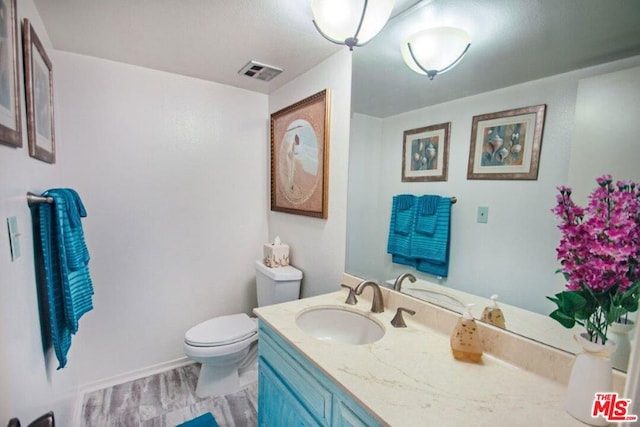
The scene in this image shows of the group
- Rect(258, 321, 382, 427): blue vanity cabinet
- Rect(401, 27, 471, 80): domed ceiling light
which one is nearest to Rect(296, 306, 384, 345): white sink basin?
Rect(258, 321, 382, 427): blue vanity cabinet

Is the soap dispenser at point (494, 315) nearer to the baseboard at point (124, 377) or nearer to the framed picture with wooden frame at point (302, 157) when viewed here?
the framed picture with wooden frame at point (302, 157)

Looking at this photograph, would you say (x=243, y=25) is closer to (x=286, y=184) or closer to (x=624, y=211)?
(x=286, y=184)

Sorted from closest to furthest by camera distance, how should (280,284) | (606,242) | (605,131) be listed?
(606,242) < (605,131) < (280,284)

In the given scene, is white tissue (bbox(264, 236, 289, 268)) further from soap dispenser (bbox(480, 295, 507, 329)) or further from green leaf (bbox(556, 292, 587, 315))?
green leaf (bbox(556, 292, 587, 315))

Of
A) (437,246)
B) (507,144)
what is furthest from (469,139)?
(437,246)

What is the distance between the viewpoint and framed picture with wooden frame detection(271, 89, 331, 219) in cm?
177

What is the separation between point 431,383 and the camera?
848mm

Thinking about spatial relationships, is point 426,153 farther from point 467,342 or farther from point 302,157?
point 302,157

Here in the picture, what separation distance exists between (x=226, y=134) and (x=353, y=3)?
146 cm

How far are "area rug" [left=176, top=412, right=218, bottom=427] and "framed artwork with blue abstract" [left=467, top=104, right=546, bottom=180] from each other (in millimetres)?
1927

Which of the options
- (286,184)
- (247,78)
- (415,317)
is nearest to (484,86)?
(415,317)

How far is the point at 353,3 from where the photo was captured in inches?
42.8

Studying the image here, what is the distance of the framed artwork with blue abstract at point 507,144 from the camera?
96 centimetres

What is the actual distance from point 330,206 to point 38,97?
1463mm
